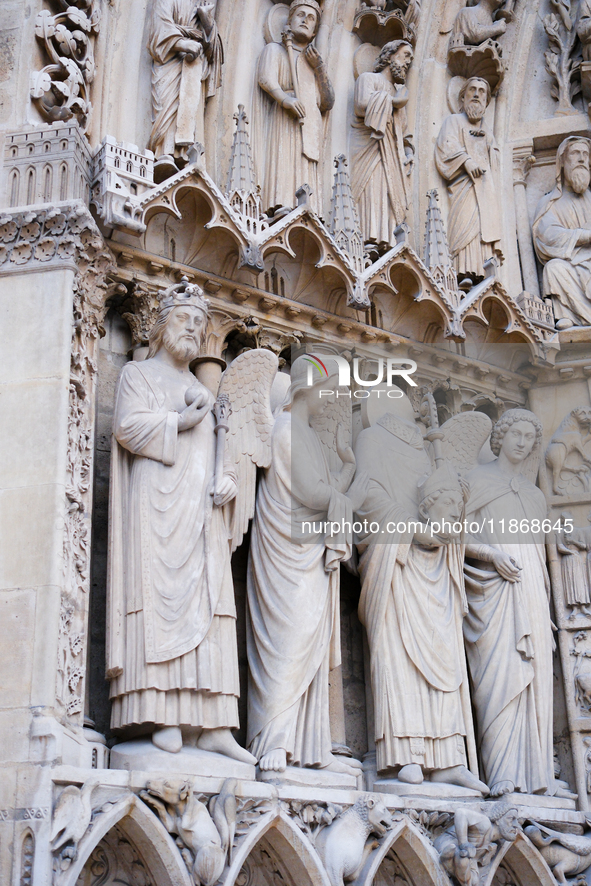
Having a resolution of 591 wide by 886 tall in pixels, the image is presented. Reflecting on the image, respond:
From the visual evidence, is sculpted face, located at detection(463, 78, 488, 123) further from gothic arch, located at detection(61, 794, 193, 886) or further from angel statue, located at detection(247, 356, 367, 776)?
gothic arch, located at detection(61, 794, 193, 886)

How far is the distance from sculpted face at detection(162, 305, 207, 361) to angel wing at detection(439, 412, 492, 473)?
1877 millimetres

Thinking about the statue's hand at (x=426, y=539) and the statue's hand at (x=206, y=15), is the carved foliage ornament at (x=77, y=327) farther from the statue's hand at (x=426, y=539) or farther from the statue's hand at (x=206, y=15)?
the statue's hand at (x=426, y=539)

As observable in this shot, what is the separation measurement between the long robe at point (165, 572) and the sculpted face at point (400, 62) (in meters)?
3.27

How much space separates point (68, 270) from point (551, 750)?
12.4ft

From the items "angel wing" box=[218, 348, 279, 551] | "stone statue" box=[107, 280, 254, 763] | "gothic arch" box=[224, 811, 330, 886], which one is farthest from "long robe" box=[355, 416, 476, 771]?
"stone statue" box=[107, 280, 254, 763]

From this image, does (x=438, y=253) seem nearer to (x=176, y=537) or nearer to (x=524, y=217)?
(x=524, y=217)

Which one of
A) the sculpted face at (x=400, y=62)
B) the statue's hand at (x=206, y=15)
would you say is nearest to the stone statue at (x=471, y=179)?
the sculpted face at (x=400, y=62)

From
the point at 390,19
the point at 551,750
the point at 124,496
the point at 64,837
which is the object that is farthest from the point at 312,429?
the point at 390,19

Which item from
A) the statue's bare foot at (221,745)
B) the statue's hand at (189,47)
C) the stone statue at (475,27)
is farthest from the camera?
the stone statue at (475,27)

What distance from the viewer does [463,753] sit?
21.7ft

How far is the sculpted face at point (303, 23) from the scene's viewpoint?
310 inches

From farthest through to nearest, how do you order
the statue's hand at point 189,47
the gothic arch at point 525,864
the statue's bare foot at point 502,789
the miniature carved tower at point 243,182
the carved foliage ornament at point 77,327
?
the statue's hand at point 189,47 < the miniature carved tower at point 243,182 < the statue's bare foot at point 502,789 < the gothic arch at point 525,864 < the carved foliage ornament at point 77,327

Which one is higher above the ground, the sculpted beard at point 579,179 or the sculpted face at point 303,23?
the sculpted face at point 303,23

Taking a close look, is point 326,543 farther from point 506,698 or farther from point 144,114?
point 144,114
